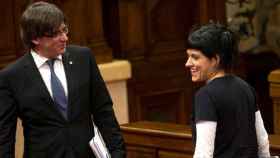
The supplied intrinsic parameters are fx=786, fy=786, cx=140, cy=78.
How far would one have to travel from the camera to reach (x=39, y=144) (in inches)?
136

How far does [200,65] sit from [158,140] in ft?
5.96

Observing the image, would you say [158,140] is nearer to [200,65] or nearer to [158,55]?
[200,65]

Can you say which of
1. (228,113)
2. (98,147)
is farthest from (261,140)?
(98,147)

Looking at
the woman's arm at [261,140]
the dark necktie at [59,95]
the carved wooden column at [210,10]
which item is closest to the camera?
the woman's arm at [261,140]

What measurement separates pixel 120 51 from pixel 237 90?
3.55 metres

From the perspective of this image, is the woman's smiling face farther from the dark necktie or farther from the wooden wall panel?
the wooden wall panel

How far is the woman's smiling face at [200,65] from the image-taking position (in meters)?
3.22

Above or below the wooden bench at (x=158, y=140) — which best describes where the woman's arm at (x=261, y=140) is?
above

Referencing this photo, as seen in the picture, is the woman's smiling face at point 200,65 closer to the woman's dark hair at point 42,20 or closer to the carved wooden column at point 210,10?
the woman's dark hair at point 42,20

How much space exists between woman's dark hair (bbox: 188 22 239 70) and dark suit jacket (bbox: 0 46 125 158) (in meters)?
0.59

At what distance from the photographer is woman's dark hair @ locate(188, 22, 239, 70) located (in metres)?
3.20

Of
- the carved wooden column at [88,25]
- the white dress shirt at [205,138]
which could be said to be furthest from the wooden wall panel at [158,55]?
the white dress shirt at [205,138]

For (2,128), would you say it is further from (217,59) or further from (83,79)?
(217,59)

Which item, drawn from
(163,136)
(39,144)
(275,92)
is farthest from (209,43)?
(275,92)
